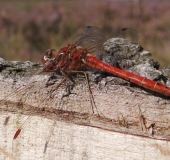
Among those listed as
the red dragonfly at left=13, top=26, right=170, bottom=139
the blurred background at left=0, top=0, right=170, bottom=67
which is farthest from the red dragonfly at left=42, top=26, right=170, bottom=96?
the blurred background at left=0, top=0, right=170, bottom=67

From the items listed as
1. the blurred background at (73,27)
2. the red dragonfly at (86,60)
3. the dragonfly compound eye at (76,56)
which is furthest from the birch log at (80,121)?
the blurred background at (73,27)

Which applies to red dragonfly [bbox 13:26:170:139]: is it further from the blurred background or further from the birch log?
the blurred background

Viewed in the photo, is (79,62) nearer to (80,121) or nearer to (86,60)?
(86,60)

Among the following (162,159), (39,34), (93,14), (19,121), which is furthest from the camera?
(93,14)

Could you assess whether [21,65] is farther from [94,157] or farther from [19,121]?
[94,157]

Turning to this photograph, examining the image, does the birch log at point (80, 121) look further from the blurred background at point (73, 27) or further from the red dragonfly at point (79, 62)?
the blurred background at point (73, 27)

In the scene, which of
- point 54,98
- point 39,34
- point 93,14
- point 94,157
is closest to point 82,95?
point 54,98

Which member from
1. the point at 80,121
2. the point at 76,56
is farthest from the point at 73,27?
the point at 80,121
